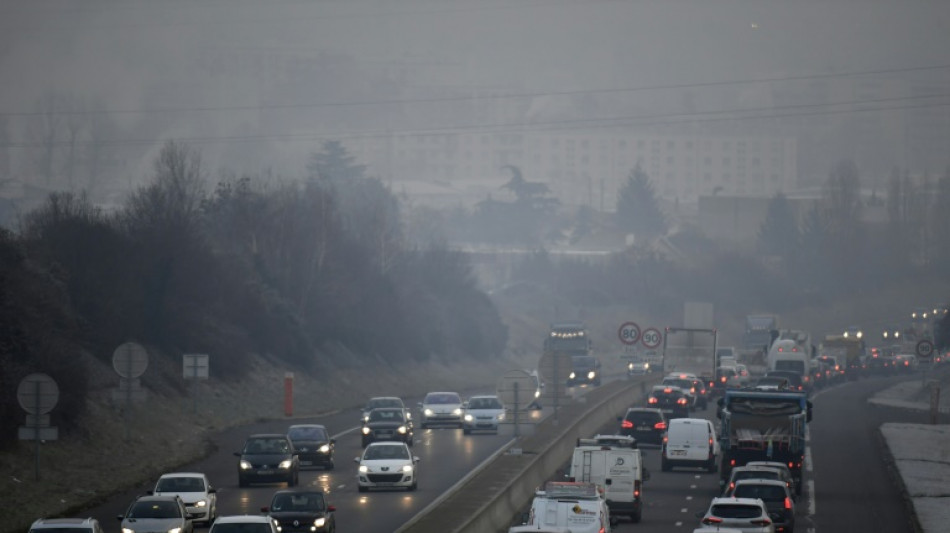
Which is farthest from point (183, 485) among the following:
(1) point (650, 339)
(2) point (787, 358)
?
(2) point (787, 358)

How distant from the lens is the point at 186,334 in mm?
73312

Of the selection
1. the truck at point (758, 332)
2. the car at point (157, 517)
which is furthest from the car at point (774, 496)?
the truck at point (758, 332)

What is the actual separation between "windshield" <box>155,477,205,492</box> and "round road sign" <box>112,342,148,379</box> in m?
10.4

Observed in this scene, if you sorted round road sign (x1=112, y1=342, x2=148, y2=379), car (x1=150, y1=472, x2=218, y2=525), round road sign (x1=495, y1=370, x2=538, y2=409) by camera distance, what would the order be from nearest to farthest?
car (x1=150, y1=472, x2=218, y2=525) → round road sign (x1=112, y1=342, x2=148, y2=379) → round road sign (x1=495, y1=370, x2=538, y2=409)

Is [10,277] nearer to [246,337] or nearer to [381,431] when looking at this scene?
[381,431]

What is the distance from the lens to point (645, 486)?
146 ft

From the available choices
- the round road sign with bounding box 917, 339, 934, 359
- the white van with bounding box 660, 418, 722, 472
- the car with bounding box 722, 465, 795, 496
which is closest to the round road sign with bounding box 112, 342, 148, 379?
the white van with bounding box 660, 418, 722, 472

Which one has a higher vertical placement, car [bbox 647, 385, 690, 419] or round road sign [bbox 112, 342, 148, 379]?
round road sign [bbox 112, 342, 148, 379]

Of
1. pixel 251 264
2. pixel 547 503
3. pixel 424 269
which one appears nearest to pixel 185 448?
pixel 547 503

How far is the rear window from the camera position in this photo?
96.5 ft

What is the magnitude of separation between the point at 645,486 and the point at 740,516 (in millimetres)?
15127

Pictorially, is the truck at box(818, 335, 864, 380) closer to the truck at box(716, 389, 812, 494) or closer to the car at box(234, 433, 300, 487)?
the truck at box(716, 389, 812, 494)

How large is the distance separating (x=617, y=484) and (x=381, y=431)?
18.6 m

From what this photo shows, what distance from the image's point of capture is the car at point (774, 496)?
32.7 metres
